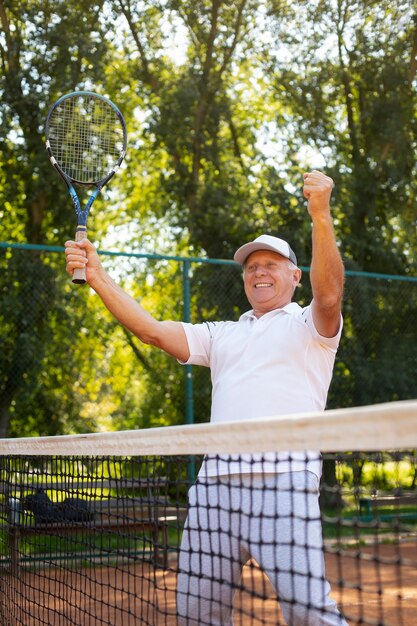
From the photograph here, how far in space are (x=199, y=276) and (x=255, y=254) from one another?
561 cm

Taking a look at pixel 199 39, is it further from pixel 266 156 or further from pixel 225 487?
pixel 225 487

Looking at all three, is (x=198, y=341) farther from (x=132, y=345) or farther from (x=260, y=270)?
(x=132, y=345)

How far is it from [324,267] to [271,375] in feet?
1.26

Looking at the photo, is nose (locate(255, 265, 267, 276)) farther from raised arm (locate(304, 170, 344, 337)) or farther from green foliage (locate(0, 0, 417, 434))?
green foliage (locate(0, 0, 417, 434))

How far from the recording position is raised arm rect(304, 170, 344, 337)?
2.97 m

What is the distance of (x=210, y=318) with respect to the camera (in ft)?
30.2

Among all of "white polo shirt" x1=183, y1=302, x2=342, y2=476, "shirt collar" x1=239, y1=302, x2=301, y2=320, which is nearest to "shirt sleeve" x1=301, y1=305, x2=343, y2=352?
A: "white polo shirt" x1=183, y1=302, x2=342, y2=476

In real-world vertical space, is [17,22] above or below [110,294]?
above

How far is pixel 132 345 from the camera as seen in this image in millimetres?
10633

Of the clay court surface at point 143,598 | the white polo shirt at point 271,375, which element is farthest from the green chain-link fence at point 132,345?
the white polo shirt at point 271,375

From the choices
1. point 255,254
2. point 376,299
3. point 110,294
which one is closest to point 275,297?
point 255,254

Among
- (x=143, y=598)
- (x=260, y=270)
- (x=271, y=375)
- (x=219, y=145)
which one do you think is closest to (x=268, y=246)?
(x=260, y=270)

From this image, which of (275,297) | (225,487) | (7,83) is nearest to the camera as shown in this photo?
(225,487)

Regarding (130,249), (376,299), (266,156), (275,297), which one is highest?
(266,156)
